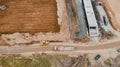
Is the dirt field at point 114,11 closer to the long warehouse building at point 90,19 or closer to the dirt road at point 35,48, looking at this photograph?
the long warehouse building at point 90,19

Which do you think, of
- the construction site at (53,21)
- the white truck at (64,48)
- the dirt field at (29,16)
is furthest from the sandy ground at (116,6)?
the white truck at (64,48)

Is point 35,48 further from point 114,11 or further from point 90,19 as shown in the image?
point 114,11

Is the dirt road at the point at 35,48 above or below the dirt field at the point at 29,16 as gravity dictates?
below

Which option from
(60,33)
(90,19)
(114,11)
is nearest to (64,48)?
(60,33)

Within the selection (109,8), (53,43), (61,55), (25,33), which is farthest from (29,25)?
(109,8)

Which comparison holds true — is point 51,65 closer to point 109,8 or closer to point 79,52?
point 79,52

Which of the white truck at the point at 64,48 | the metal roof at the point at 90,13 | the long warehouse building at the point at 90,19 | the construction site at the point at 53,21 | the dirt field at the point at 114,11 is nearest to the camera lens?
the white truck at the point at 64,48

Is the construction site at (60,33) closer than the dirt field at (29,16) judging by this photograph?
Yes
